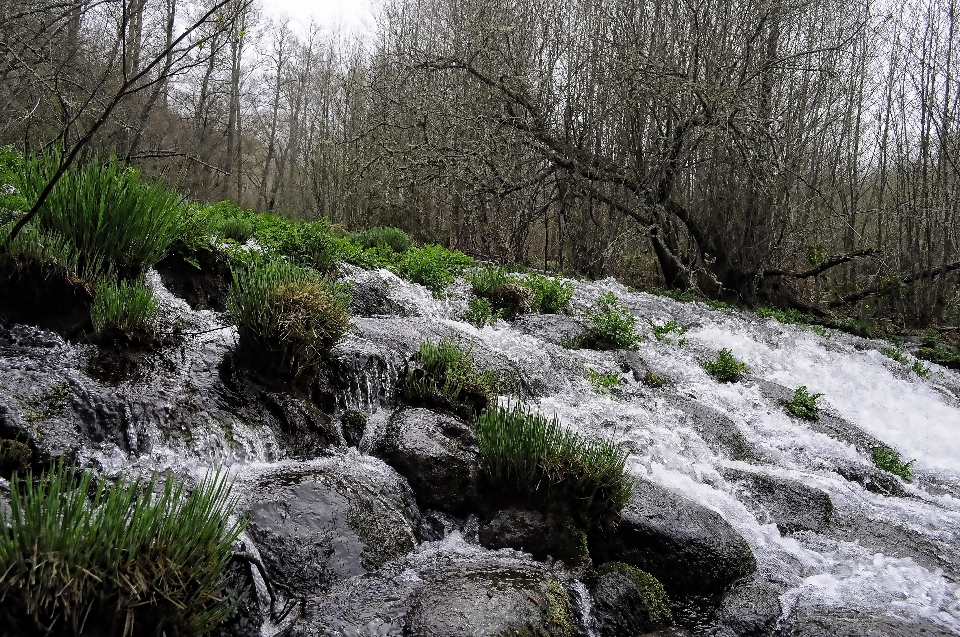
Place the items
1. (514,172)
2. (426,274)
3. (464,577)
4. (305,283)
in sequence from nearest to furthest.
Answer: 1. (464,577)
2. (305,283)
3. (426,274)
4. (514,172)

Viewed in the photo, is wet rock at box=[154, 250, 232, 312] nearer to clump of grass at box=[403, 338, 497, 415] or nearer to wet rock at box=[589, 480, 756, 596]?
clump of grass at box=[403, 338, 497, 415]

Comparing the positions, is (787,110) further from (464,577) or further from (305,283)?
(464,577)

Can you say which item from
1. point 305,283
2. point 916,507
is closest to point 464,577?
point 305,283

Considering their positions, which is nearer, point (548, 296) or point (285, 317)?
point (285, 317)

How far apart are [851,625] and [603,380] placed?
3.64 metres

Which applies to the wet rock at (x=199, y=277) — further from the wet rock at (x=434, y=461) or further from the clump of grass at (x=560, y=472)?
the clump of grass at (x=560, y=472)

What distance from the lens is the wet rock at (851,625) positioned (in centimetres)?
306

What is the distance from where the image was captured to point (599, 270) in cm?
1333

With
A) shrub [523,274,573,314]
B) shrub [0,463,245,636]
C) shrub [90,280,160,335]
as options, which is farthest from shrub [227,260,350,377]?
shrub [523,274,573,314]

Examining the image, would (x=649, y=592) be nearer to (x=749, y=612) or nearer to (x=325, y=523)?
(x=749, y=612)

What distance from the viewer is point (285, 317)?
14.0 ft

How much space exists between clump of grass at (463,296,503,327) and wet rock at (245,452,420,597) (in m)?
3.98

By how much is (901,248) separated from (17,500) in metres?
15.1

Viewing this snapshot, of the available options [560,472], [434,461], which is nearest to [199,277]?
[434,461]
